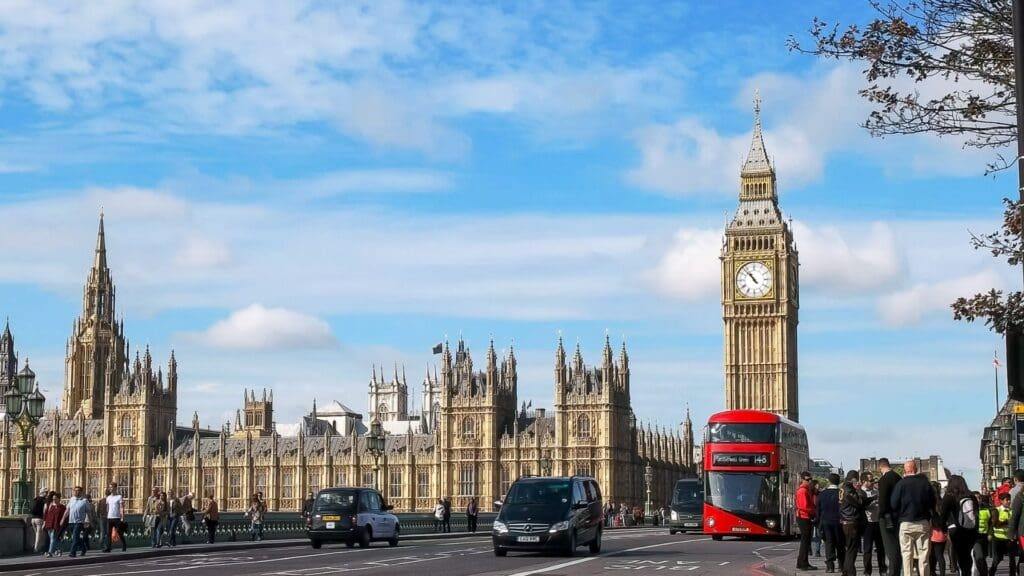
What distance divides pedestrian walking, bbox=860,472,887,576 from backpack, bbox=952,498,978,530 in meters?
1.21

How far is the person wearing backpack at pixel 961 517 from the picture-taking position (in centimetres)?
2225

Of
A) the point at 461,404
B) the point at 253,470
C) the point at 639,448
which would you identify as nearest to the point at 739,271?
the point at 639,448

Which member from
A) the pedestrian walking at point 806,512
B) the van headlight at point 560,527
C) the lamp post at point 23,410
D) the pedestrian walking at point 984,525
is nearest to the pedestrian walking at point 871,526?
the pedestrian walking at point 806,512

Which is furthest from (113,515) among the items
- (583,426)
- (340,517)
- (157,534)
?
(583,426)

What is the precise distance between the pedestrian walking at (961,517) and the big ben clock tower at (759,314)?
8829cm

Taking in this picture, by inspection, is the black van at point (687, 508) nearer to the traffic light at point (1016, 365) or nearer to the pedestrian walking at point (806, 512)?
the pedestrian walking at point (806, 512)

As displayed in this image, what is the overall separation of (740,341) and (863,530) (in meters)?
89.8

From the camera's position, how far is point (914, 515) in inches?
757

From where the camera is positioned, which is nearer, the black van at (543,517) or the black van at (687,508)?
the black van at (543,517)

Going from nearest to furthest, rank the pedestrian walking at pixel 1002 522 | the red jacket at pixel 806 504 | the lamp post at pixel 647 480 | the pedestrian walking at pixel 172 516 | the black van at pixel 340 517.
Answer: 1. the pedestrian walking at pixel 1002 522
2. the red jacket at pixel 806 504
3. the black van at pixel 340 517
4. the pedestrian walking at pixel 172 516
5. the lamp post at pixel 647 480

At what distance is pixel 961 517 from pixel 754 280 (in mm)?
91088

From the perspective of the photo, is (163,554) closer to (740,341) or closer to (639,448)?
(639,448)

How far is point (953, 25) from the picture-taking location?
16141 millimetres

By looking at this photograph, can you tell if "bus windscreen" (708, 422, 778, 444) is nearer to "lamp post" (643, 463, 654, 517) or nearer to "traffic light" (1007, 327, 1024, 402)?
"traffic light" (1007, 327, 1024, 402)
